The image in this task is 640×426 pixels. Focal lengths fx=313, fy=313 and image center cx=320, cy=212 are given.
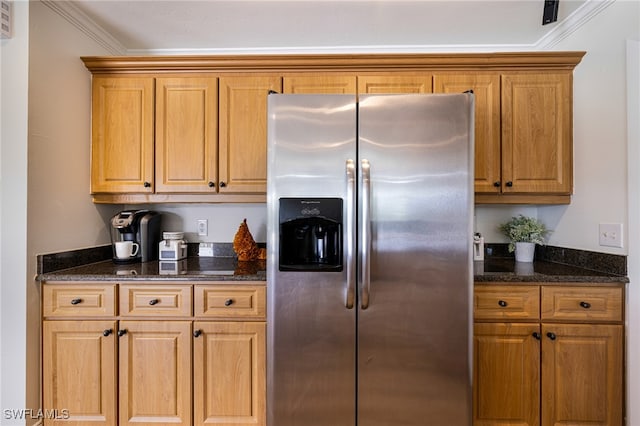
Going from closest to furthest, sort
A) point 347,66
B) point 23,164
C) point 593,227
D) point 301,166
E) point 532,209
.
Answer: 1. point 301,166
2. point 23,164
3. point 593,227
4. point 347,66
5. point 532,209

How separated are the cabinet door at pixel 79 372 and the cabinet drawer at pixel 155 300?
0.46 feet

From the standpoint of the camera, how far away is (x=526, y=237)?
2.07 metres

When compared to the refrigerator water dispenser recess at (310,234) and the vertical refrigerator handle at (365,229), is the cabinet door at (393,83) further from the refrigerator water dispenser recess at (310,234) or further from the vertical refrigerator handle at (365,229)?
the refrigerator water dispenser recess at (310,234)

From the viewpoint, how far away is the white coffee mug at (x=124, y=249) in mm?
2029

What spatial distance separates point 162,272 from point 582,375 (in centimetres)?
227

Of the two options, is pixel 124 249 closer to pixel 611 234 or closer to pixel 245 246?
pixel 245 246

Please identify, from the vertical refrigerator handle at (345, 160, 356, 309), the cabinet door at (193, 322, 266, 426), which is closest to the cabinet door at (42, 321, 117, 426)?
the cabinet door at (193, 322, 266, 426)

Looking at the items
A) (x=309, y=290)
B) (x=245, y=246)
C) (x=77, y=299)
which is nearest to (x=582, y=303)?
(x=309, y=290)

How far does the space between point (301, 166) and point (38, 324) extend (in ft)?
5.30

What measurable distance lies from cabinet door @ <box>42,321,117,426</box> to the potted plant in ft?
8.10

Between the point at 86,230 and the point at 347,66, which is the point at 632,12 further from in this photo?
the point at 86,230

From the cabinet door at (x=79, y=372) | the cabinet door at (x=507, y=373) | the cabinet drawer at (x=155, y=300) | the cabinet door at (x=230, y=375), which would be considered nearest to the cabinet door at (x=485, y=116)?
the cabinet door at (x=507, y=373)

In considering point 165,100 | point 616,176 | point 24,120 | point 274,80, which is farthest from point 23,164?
point 616,176

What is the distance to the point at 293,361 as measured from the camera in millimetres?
1506
